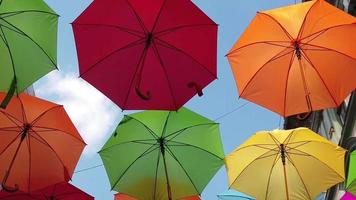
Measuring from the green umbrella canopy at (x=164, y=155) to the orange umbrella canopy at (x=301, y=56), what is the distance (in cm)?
149

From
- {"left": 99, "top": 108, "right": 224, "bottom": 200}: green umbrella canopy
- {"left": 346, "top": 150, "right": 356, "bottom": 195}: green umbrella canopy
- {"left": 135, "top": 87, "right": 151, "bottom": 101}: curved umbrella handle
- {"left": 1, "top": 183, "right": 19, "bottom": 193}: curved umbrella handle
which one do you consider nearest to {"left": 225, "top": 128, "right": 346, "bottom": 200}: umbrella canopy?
{"left": 99, "top": 108, "right": 224, "bottom": 200}: green umbrella canopy

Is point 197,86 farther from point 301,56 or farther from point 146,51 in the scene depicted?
point 301,56

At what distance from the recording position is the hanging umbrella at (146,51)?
25.5 ft

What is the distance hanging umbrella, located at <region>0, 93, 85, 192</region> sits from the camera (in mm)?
8688

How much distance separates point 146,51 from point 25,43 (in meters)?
1.86

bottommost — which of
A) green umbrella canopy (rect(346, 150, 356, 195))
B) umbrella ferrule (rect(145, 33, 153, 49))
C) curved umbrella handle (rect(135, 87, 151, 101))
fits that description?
green umbrella canopy (rect(346, 150, 356, 195))

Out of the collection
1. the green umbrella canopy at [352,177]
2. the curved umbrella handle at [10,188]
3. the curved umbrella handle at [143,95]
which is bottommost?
the green umbrella canopy at [352,177]

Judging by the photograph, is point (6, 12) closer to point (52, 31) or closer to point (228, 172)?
point (52, 31)

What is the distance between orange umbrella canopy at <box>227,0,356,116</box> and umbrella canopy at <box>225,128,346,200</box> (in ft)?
4.19

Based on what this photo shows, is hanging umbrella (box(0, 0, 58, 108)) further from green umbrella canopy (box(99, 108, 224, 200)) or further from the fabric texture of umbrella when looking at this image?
the fabric texture of umbrella

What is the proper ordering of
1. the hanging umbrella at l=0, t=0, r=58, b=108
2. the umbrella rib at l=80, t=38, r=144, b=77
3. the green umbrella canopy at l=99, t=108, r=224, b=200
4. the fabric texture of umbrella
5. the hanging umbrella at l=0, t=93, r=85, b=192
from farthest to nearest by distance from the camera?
the green umbrella canopy at l=99, t=108, r=224, b=200
the fabric texture of umbrella
the hanging umbrella at l=0, t=93, r=85, b=192
the umbrella rib at l=80, t=38, r=144, b=77
the hanging umbrella at l=0, t=0, r=58, b=108

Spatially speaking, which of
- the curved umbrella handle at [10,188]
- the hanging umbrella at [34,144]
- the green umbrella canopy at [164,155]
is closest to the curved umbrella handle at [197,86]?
the green umbrella canopy at [164,155]

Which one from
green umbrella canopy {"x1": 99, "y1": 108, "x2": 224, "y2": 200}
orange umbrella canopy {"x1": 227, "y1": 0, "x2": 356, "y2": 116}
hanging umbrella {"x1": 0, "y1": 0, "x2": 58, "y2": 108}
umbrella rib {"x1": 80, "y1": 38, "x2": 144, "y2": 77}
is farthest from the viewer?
green umbrella canopy {"x1": 99, "y1": 108, "x2": 224, "y2": 200}

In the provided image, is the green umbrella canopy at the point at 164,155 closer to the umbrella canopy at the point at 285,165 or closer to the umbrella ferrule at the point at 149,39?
the umbrella canopy at the point at 285,165
